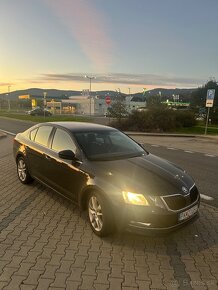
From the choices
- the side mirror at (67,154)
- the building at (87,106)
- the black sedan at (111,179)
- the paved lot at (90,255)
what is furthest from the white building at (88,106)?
the paved lot at (90,255)

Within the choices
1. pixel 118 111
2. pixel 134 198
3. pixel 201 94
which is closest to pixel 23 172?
pixel 134 198

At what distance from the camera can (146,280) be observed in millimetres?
3330

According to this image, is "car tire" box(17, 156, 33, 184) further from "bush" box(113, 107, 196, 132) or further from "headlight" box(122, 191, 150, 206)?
"bush" box(113, 107, 196, 132)

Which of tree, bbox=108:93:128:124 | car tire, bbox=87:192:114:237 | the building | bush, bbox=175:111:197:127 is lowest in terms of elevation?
the building

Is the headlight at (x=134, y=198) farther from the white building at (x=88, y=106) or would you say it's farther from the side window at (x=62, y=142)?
the white building at (x=88, y=106)

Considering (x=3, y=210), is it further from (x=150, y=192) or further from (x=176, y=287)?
(x=176, y=287)

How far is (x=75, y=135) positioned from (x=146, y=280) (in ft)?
8.79

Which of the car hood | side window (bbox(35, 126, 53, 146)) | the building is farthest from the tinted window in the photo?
the building

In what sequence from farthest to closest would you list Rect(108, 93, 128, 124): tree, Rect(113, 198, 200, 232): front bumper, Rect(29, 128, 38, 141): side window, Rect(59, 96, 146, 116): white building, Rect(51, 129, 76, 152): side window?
Rect(59, 96, 146, 116): white building, Rect(108, 93, 128, 124): tree, Rect(29, 128, 38, 141): side window, Rect(51, 129, 76, 152): side window, Rect(113, 198, 200, 232): front bumper

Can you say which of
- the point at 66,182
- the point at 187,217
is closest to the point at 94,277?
the point at 187,217

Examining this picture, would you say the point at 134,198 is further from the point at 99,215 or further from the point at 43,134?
the point at 43,134

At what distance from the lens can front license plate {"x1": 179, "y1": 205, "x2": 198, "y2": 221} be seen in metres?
3.99

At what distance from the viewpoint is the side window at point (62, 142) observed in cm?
510

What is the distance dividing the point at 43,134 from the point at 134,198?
112 inches
